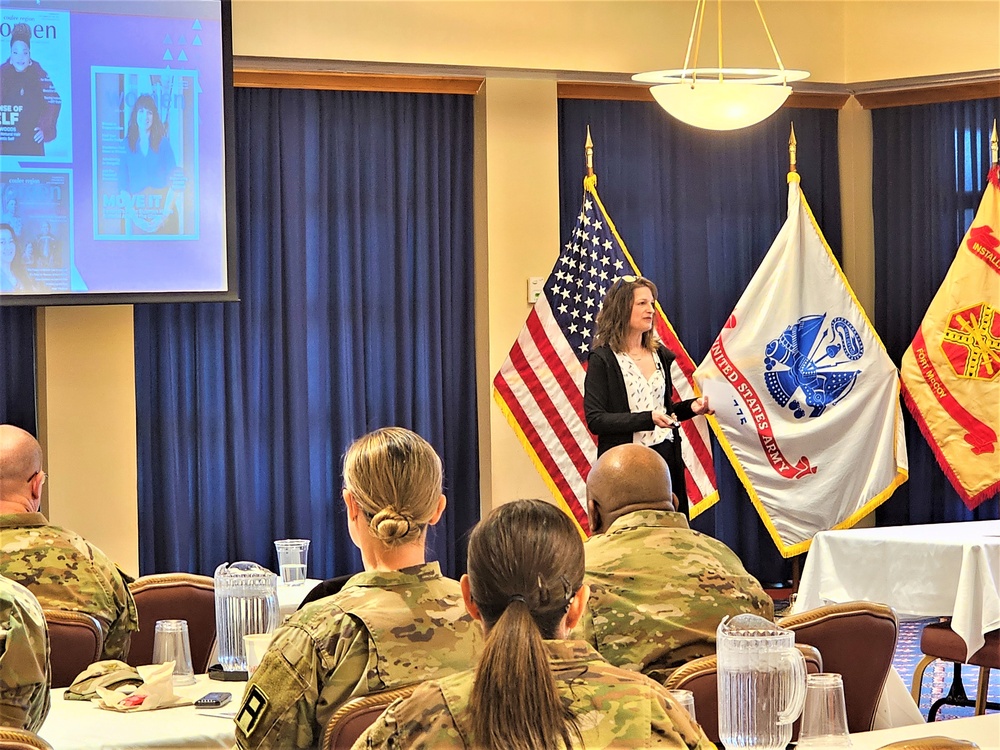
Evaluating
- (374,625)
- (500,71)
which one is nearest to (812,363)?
(500,71)

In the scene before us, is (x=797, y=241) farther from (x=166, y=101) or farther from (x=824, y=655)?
(x=824, y=655)

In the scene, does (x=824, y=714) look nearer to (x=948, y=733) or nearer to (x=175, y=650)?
(x=948, y=733)

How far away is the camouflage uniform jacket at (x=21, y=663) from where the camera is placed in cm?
224

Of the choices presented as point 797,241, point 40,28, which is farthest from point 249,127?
point 797,241

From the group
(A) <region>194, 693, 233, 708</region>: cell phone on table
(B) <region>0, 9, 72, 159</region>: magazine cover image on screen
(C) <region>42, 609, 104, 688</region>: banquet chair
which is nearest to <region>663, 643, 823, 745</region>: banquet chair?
(A) <region>194, 693, 233, 708</region>: cell phone on table

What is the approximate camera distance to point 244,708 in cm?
205

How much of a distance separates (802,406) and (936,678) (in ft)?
4.71

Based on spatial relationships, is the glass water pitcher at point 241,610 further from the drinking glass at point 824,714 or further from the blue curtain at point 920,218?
the blue curtain at point 920,218

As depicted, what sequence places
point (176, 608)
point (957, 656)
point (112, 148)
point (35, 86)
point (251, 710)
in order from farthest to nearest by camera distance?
point (112, 148) < point (35, 86) < point (957, 656) < point (176, 608) < point (251, 710)

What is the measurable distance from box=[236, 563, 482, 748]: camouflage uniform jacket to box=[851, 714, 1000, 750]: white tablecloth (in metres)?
0.67

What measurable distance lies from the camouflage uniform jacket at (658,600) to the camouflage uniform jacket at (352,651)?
1.64 ft

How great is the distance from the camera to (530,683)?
1.44m

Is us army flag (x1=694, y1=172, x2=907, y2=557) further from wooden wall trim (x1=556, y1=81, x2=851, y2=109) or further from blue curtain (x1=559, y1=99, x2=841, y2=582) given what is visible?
wooden wall trim (x1=556, y1=81, x2=851, y2=109)

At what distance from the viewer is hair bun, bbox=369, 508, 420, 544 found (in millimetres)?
2236
